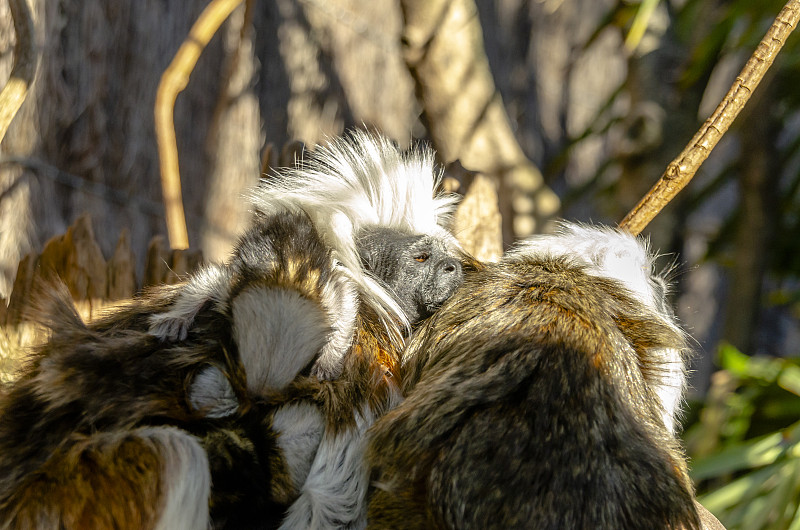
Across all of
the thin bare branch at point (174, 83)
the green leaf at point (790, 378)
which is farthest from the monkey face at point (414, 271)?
the green leaf at point (790, 378)

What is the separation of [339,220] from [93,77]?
3.92 ft

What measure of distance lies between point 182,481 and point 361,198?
45 cm

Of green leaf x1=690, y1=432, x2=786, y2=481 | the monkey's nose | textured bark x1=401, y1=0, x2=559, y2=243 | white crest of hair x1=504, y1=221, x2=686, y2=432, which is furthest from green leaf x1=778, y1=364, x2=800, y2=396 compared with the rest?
the monkey's nose

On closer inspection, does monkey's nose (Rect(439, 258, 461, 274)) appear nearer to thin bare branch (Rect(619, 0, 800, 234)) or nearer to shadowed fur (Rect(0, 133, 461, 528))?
shadowed fur (Rect(0, 133, 461, 528))

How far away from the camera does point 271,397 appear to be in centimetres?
87

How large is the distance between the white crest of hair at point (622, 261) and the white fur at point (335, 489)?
0.40 metres

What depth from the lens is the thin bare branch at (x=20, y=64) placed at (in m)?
1.12

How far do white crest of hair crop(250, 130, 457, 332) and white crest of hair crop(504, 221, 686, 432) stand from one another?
0.17 m

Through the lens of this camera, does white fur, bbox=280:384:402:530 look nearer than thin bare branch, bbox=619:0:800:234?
Yes

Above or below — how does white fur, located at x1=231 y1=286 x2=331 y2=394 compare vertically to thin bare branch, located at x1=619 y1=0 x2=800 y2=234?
below

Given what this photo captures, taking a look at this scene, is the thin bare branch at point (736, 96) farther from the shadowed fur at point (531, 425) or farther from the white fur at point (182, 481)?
the white fur at point (182, 481)

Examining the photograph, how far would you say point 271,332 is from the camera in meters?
0.86

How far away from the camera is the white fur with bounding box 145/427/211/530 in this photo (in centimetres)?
80

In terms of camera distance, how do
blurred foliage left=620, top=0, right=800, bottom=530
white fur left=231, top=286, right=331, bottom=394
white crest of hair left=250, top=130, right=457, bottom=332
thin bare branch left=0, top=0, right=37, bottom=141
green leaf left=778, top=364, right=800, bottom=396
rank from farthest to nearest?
green leaf left=778, top=364, right=800, bottom=396 < blurred foliage left=620, top=0, right=800, bottom=530 < thin bare branch left=0, top=0, right=37, bottom=141 < white crest of hair left=250, top=130, right=457, bottom=332 < white fur left=231, top=286, right=331, bottom=394
